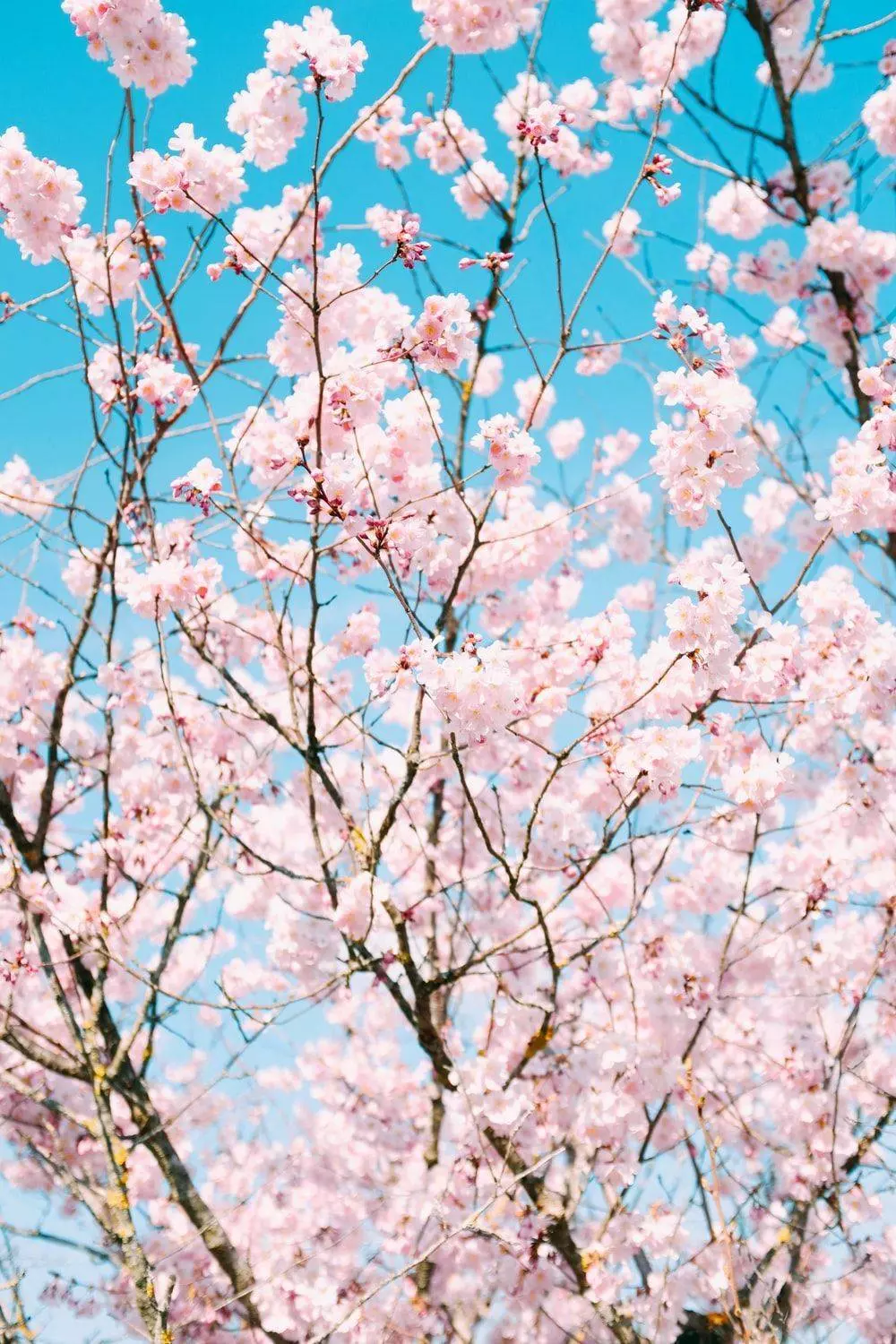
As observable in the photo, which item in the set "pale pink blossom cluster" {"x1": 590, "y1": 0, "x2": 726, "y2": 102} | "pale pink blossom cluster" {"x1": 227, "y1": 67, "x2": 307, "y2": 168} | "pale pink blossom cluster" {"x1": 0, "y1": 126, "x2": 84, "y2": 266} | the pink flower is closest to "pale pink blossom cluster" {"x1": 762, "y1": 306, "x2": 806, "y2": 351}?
the pink flower

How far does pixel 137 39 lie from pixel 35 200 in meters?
0.60

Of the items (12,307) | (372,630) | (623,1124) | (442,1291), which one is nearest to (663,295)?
(372,630)

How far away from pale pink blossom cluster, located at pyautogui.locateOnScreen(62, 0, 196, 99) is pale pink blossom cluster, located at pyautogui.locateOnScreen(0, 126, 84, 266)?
0.37 meters

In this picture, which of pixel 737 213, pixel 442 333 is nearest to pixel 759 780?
pixel 442 333

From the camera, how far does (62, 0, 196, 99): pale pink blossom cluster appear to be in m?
3.18

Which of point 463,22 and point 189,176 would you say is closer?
point 189,176

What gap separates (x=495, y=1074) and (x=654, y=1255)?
1.17 metres

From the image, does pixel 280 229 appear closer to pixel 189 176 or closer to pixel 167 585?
pixel 189 176

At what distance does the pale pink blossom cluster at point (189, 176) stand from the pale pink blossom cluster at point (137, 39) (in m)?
0.27

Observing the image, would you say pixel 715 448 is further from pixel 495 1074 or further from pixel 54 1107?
pixel 54 1107

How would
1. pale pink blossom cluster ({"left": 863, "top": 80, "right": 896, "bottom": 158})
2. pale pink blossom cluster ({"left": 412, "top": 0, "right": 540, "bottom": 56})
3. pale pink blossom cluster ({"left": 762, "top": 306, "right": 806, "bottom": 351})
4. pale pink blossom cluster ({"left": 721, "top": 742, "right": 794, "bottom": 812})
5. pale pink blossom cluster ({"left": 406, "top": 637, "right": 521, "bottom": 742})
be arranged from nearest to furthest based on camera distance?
1. pale pink blossom cluster ({"left": 406, "top": 637, "right": 521, "bottom": 742})
2. pale pink blossom cluster ({"left": 721, "top": 742, "right": 794, "bottom": 812})
3. pale pink blossom cluster ({"left": 412, "top": 0, "right": 540, "bottom": 56})
4. pale pink blossom cluster ({"left": 863, "top": 80, "right": 896, "bottom": 158})
5. pale pink blossom cluster ({"left": 762, "top": 306, "right": 806, "bottom": 351})

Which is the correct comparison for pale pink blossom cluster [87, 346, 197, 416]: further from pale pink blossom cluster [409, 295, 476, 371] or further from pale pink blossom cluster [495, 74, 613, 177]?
pale pink blossom cluster [495, 74, 613, 177]

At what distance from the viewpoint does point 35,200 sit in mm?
3410

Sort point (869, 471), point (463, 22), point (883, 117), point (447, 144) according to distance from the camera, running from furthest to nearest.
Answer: point (447, 144)
point (883, 117)
point (463, 22)
point (869, 471)
